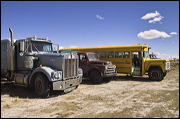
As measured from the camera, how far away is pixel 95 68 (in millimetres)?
11102

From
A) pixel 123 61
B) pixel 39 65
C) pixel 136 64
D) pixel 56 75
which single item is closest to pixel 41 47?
pixel 39 65

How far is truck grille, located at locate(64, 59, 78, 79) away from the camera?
294 inches

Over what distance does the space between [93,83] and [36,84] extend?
4.71m

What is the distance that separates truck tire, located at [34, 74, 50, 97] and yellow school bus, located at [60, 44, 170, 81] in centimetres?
771

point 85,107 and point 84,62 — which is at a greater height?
point 84,62

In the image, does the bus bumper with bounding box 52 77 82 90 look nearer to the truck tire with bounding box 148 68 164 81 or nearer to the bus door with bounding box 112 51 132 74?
the bus door with bounding box 112 51 132 74

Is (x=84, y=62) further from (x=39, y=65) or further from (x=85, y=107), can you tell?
(x=85, y=107)

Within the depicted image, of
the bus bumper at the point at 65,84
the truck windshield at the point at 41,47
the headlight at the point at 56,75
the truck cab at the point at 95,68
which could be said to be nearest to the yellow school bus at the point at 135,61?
the truck cab at the point at 95,68

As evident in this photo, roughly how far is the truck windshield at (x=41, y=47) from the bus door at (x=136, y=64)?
720 centimetres

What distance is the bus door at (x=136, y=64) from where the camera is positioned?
13.1 meters

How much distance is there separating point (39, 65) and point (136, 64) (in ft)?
28.6

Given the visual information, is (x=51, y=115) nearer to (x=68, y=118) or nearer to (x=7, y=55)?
(x=68, y=118)

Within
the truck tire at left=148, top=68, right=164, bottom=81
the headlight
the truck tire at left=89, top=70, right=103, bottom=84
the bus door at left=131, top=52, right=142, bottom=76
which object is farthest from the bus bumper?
the truck tire at left=148, top=68, right=164, bottom=81

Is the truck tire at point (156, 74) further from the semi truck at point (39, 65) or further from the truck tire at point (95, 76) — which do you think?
the semi truck at point (39, 65)
